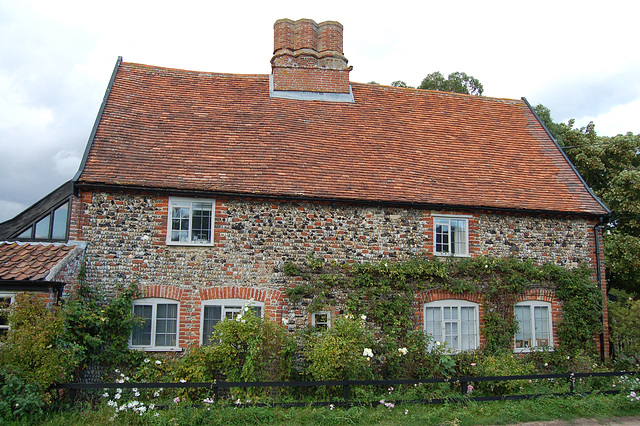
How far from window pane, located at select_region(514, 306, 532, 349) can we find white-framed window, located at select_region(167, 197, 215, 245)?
27.8ft

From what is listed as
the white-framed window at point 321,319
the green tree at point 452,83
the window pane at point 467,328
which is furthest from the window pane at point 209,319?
the green tree at point 452,83

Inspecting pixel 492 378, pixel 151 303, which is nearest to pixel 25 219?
pixel 151 303

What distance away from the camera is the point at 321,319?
414 inches

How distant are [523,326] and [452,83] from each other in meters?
21.1

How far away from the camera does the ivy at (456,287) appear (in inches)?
415

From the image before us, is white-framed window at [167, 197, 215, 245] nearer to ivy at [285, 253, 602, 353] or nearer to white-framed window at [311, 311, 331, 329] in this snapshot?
ivy at [285, 253, 602, 353]

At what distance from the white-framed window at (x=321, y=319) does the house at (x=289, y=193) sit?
0.16 feet

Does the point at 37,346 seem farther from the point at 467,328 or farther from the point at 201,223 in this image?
the point at 467,328

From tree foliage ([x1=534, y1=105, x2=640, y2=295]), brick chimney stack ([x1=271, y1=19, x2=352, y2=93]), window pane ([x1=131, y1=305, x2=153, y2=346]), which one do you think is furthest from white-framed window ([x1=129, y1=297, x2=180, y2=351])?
tree foliage ([x1=534, y1=105, x2=640, y2=295])

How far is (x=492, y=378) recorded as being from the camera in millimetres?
8828

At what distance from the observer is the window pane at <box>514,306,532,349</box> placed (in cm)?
1159

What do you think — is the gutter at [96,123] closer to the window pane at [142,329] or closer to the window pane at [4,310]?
the window pane at [4,310]

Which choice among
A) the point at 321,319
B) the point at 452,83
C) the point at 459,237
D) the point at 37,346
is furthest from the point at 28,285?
the point at 452,83

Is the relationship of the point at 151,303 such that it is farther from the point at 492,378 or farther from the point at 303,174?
the point at 492,378
